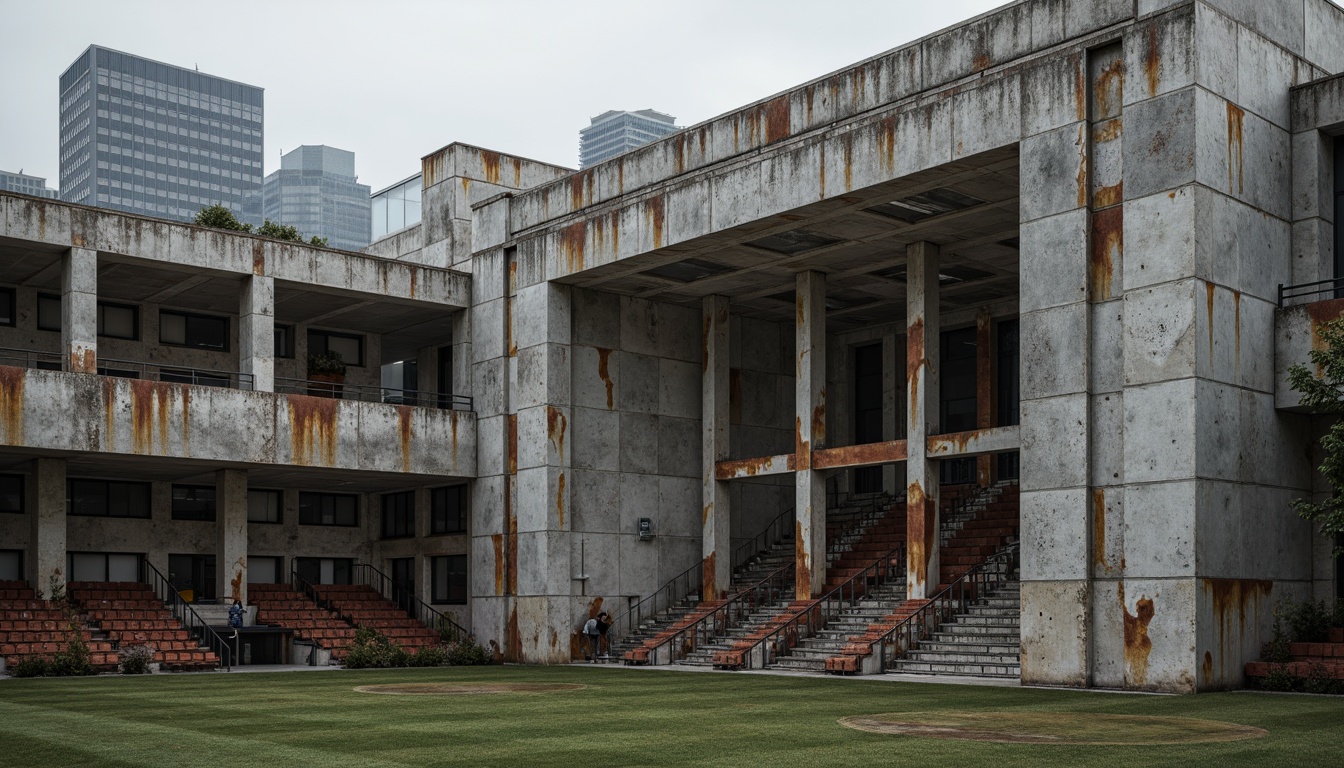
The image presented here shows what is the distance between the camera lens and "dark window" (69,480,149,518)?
37.5m

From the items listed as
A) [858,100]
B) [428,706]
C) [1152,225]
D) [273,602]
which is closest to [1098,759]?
[428,706]

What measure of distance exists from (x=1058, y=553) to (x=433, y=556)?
70.3ft

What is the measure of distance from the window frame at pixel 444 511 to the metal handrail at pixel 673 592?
560 centimetres

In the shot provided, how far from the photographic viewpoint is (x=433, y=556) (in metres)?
40.8

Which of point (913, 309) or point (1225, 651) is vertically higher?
point (913, 309)

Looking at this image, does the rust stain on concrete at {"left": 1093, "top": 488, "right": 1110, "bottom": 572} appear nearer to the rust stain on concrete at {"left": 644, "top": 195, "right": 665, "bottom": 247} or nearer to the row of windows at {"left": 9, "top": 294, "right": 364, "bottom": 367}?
the rust stain on concrete at {"left": 644, "top": 195, "right": 665, "bottom": 247}

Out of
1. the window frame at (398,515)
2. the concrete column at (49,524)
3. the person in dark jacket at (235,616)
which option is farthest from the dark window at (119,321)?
the window frame at (398,515)

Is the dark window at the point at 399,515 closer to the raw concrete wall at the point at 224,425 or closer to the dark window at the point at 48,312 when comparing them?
the raw concrete wall at the point at 224,425

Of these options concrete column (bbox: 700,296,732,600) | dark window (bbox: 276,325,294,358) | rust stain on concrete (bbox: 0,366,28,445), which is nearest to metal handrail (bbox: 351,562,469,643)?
dark window (bbox: 276,325,294,358)

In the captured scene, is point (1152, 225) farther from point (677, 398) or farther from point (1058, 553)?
point (677, 398)

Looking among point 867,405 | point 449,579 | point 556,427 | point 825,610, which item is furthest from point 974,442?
point 449,579

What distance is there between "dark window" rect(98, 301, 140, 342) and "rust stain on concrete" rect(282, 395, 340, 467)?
633 centimetres

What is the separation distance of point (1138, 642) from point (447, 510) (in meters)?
22.4

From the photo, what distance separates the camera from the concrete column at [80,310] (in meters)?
31.7
